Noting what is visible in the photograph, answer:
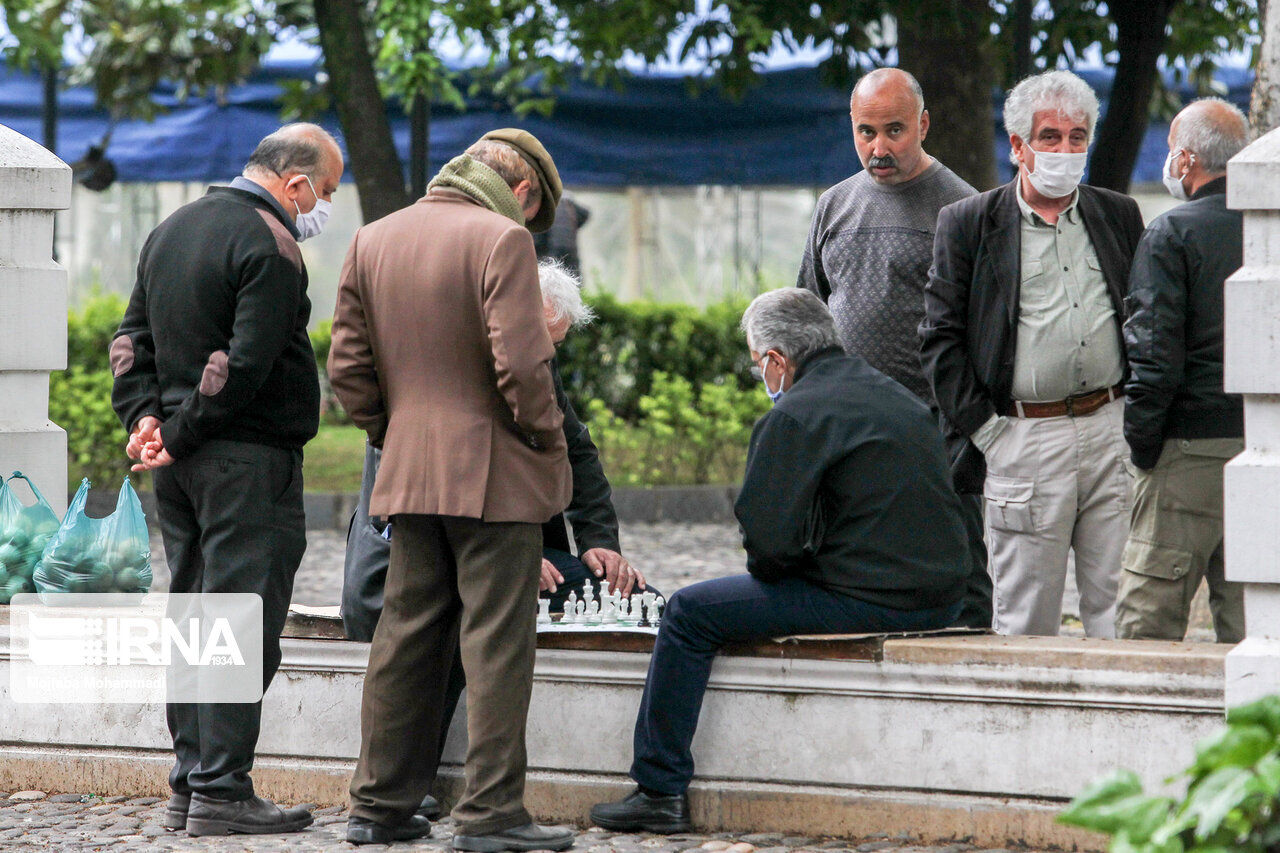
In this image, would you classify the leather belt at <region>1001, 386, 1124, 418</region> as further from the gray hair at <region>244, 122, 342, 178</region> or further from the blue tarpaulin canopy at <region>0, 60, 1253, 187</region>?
the blue tarpaulin canopy at <region>0, 60, 1253, 187</region>

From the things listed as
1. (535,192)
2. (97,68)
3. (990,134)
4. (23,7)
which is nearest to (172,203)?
(97,68)

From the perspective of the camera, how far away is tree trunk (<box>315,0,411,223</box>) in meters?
11.7

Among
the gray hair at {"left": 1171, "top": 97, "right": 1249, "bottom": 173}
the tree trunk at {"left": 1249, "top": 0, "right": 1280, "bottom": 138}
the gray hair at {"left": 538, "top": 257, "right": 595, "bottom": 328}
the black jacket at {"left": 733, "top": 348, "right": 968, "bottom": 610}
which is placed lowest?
the black jacket at {"left": 733, "top": 348, "right": 968, "bottom": 610}

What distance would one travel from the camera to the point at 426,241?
448 cm

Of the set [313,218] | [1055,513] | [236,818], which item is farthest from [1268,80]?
[236,818]

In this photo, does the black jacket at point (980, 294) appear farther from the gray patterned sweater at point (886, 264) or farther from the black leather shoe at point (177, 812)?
the black leather shoe at point (177, 812)

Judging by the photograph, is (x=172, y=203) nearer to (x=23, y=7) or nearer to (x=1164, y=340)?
(x=23, y=7)

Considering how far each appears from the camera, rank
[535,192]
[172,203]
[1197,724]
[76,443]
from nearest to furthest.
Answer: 1. [1197,724]
2. [535,192]
3. [76,443]
4. [172,203]

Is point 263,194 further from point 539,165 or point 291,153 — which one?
point 539,165

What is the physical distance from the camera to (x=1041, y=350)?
5160 millimetres

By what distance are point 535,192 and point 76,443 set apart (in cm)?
775

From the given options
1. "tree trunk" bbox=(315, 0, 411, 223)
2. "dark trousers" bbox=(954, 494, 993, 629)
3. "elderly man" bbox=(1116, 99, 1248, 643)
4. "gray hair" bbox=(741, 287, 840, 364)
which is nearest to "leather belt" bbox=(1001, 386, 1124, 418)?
"elderly man" bbox=(1116, 99, 1248, 643)

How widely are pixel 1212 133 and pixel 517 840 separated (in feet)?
9.21

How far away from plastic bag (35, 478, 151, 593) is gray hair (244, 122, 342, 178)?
117 cm
